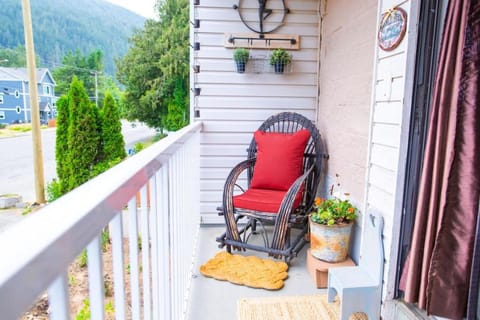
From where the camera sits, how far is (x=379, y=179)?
6.77 ft

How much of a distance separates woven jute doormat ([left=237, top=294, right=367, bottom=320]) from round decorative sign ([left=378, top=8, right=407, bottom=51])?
1.61 meters

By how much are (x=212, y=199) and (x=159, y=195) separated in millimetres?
2534

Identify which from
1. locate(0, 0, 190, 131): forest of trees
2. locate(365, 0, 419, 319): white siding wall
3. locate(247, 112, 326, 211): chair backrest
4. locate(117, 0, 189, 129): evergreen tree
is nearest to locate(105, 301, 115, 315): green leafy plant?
locate(365, 0, 419, 319): white siding wall

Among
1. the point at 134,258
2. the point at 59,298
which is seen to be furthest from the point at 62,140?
the point at 59,298

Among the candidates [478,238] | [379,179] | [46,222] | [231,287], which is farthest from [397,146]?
[46,222]

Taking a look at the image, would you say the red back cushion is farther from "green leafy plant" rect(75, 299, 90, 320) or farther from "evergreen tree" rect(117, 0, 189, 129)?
"evergreen tree" rect(117, 0, 189, 129)

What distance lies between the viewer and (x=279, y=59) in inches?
137

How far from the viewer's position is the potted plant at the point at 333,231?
2514mm

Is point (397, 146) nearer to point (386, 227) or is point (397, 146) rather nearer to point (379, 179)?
point (379, 179)

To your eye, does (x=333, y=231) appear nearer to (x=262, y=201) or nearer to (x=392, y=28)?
(x=262, y=201)

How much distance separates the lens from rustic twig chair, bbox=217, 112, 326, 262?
9.23ft

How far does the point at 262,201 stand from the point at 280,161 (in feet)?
1.70

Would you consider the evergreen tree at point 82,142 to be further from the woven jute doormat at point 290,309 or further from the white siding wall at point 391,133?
the white siding wall at point 391,133

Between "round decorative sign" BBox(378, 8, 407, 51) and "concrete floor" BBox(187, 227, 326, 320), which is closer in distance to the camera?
"round decorative sign" BBox(378, 8, 407, 51)
